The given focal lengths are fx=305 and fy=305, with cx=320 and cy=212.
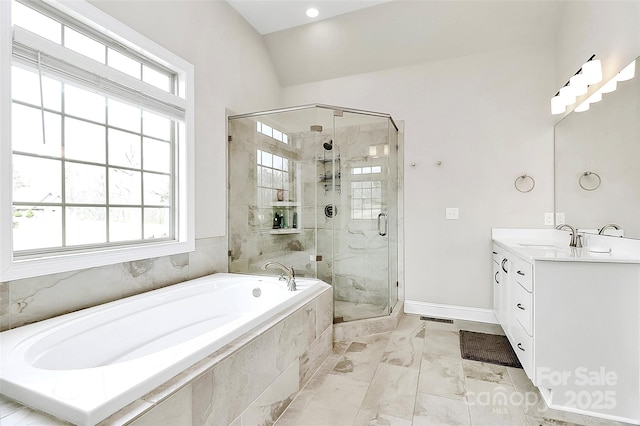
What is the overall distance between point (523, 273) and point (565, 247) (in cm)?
73

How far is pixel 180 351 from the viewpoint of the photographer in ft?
3.71

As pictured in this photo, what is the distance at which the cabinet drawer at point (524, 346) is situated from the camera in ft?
5.92

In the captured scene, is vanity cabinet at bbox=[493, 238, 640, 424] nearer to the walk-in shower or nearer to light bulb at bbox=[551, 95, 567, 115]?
the walk-in shower

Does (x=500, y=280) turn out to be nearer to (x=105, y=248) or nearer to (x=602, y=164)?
(x=602, y=164)

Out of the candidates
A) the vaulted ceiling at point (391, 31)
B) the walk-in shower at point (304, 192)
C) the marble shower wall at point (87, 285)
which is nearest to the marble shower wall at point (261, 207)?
the walk-in shower at point (304, 192)

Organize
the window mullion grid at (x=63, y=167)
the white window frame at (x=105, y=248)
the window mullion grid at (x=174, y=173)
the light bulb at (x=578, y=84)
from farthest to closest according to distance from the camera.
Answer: the window mullion grid at (x=174, y=173), the light bulb at (x=578, y=84), the window mullion grid at (x=63, y=167), the white window frame at (x=105, y=248)

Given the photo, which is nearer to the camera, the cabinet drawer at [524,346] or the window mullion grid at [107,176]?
the cabinet drawer at [524,346]

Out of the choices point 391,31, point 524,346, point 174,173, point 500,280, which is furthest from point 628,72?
point 174,173

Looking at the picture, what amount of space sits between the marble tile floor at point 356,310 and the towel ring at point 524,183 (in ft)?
5.63

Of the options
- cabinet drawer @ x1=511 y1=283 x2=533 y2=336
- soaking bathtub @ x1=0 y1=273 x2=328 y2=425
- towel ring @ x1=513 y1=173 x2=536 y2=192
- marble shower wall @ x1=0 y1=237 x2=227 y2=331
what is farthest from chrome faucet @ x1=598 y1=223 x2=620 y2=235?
marble shower wall @ x1=0 y1=237 x2=227 y2=331

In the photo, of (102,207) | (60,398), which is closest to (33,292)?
(102,207)

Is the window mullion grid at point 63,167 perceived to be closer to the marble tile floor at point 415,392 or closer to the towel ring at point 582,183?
the marble tile floor at point 415,392

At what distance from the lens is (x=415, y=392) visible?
184cm

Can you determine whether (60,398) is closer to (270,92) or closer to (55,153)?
(55,153)
